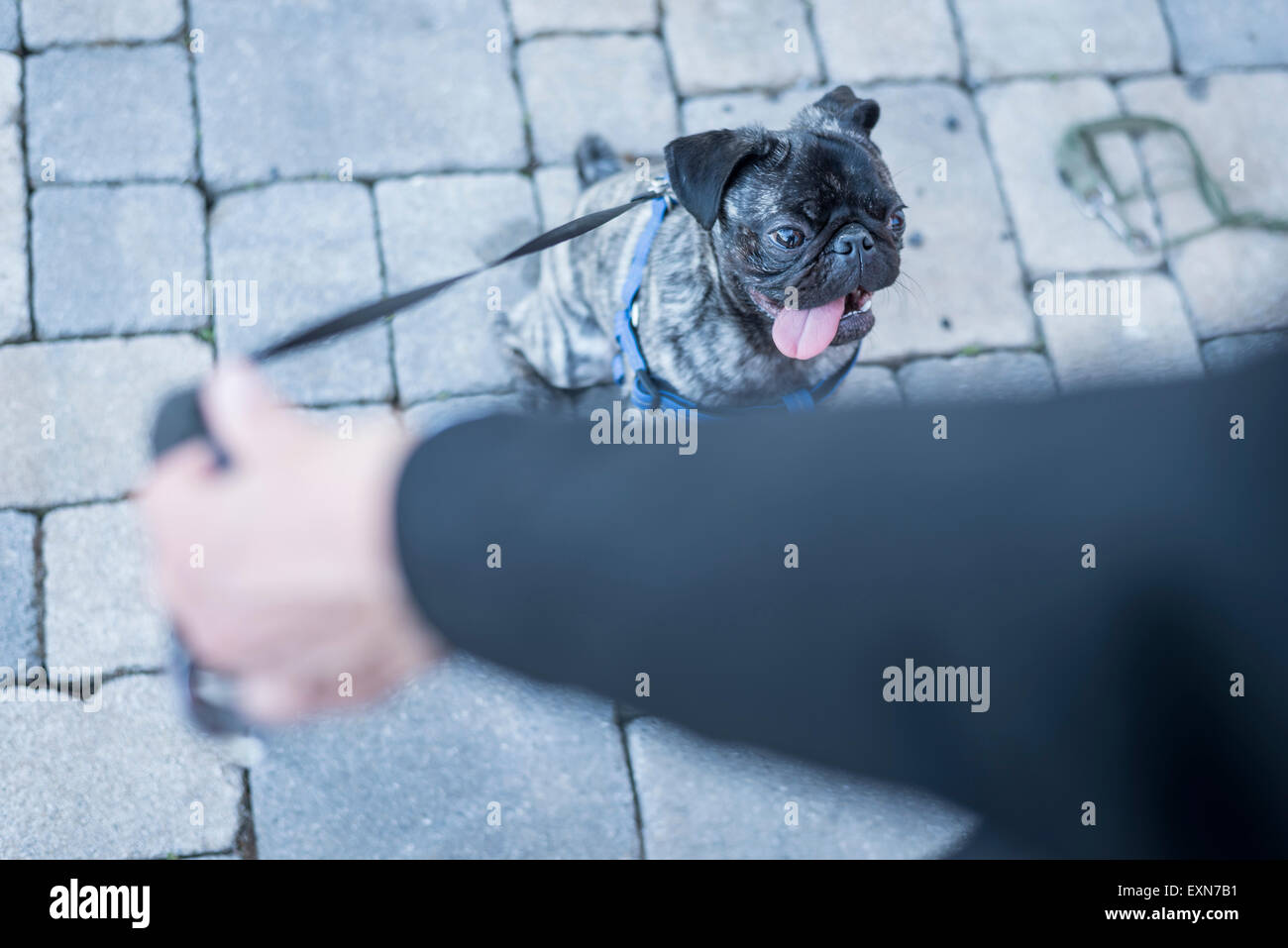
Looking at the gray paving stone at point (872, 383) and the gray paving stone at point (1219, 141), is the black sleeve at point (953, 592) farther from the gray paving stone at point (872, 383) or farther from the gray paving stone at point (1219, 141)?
the gray paving stone at point (1219, 141)

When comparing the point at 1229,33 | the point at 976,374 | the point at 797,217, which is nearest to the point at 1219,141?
the point at 1229,33

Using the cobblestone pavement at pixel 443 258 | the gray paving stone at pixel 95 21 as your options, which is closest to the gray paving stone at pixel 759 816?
the cobblestone pavement at pixel 443 258

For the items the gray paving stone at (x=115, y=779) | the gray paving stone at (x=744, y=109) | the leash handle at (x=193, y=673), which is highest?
the gray paving stone at (x=744, y=109)

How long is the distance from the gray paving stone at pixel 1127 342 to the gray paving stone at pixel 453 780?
8.35 ft

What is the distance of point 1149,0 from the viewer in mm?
A: 4918

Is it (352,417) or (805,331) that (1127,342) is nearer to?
(805,331)

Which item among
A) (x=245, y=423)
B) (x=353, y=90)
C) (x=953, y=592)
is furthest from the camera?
(x=353, y=90)

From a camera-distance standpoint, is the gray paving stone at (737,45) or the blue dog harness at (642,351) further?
the gray paving stone at (737,45)

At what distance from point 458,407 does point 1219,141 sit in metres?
3.83

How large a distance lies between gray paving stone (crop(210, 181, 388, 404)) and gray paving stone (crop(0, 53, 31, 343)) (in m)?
0.75

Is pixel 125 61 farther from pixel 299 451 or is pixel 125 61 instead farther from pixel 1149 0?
pixel 1149 0

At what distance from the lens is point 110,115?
13.6 feet

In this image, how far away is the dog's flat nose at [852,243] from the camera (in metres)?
2.75

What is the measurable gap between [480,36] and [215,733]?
10.5 ft
